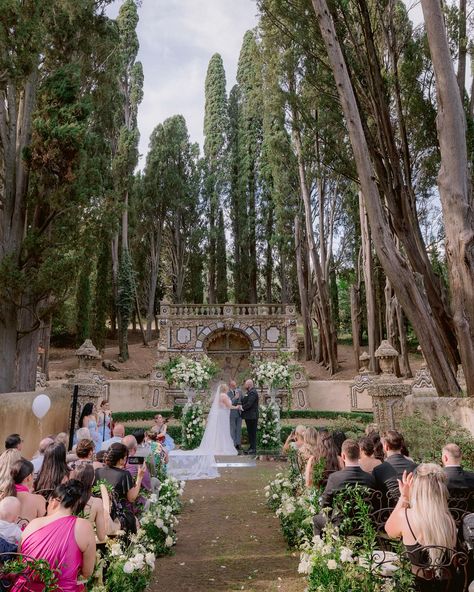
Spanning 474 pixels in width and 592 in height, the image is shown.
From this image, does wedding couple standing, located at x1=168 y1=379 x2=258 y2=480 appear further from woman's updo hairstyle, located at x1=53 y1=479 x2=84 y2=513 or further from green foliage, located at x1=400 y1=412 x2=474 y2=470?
woman's updo hairstyle, located at x1=53 y1=479 x2=84 y2=513

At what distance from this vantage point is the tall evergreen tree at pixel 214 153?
113 feet

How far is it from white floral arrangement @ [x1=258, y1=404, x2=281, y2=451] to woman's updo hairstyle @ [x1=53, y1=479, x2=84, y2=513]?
9.35m

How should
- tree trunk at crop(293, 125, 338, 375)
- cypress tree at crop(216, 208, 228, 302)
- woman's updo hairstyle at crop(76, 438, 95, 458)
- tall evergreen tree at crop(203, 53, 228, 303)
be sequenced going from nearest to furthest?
woman's updo hairstyle at crop(76, 438, 95, 458), tree trunk at crop(293, 125, 338, 375), tall evergreen tree at crop(203, 53, 228, 303), cypress tree at crop(216, 208, 228, 302)

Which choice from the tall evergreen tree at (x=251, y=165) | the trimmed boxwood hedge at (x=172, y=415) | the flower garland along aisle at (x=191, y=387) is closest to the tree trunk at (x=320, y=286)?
the trimmed boxwood hedge at (x=172, y=415)

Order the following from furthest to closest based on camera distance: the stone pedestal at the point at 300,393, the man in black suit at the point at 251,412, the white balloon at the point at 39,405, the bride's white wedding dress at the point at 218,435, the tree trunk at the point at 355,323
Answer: the tree trunk at the point at 355,323
the stone pedestal at the point at 300,393
the man in black suit at the point at 251,412
the bride's white wedding dress at the point at 218,435
the white balloon at the point at 39,405

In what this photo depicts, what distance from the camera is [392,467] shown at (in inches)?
163

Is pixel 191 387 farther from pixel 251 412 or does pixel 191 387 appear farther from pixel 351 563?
pixel 351 563

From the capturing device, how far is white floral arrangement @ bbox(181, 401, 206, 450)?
37.6 ft

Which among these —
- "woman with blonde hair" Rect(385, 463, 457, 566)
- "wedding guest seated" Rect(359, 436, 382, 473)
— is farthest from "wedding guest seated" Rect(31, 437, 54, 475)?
"woman with blonde hair" Rect(385, 463, 457, 566)

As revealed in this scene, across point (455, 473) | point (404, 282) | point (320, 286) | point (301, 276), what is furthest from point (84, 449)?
point (301, 276)

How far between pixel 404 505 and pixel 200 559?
A: 97.1 inches

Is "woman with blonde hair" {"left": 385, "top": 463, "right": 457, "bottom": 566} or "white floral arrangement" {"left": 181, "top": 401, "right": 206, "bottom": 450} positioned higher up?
"woman with blonde hair" {"left": 385, "top": 463, "right": 457, "bottom": 566}

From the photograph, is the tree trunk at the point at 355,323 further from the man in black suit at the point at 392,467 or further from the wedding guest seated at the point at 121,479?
the wedding guest seated at the point at 121,479

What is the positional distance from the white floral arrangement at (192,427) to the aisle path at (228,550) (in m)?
3.42
